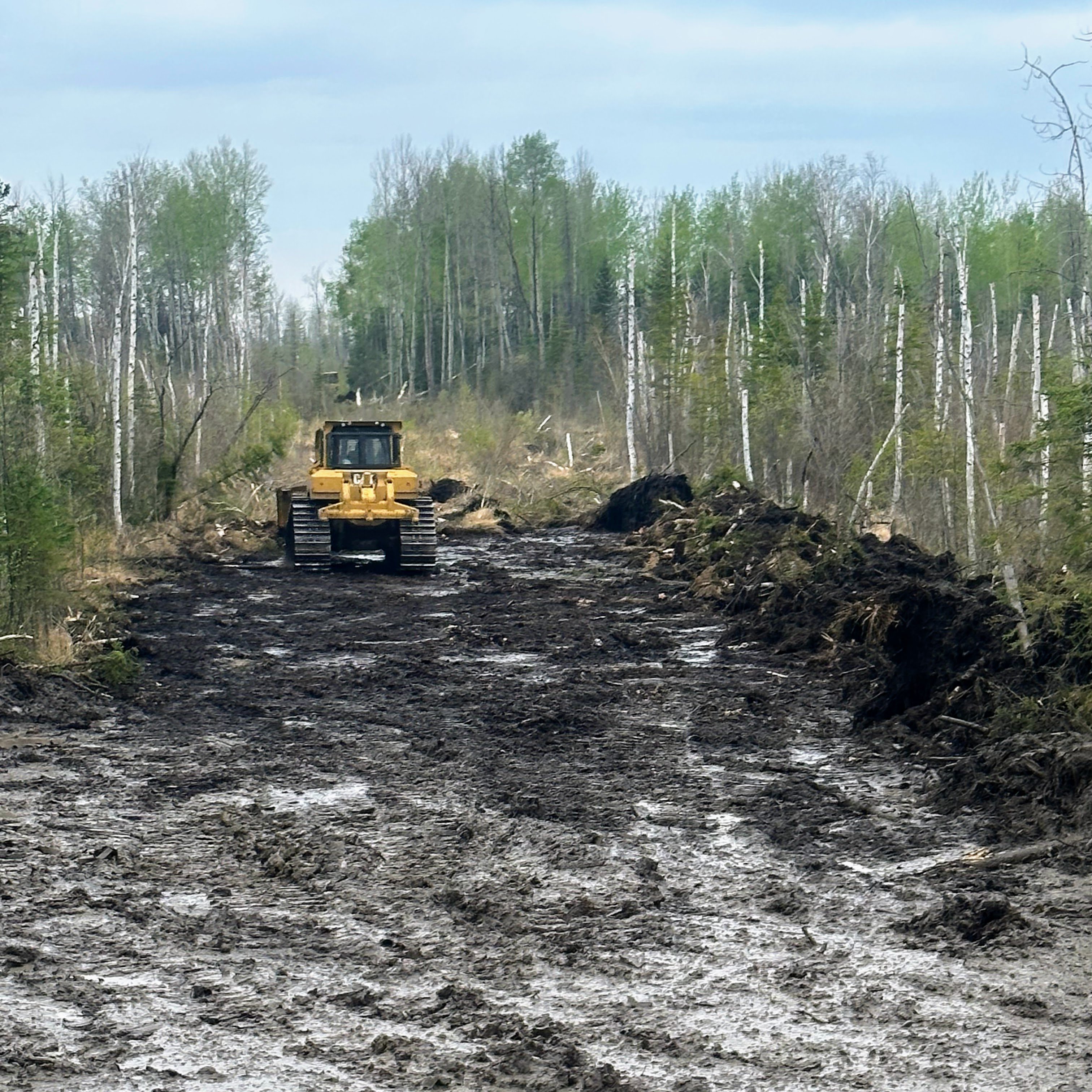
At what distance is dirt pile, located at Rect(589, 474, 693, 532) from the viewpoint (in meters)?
33.3

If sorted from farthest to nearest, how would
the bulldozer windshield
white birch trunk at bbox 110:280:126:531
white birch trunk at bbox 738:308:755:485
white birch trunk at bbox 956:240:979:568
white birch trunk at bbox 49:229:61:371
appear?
white birch trunk at bbox 738:308:755:485
the bulldozer windshield
white birch trunk at bbox 110:280:126:531
white birch trunk at bbox 49:229:61:371
white birch trunk at bbox 956:240:979:568

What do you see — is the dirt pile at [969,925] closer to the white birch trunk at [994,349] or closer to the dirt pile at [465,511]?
the dirt pile at [465,511]

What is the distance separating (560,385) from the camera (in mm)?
64500

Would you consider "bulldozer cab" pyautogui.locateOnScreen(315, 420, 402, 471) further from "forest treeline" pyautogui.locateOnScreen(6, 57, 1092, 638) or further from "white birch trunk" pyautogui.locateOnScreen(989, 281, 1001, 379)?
"white birch trunk" pyautogui.locateOnScreen(989, 281, 1001, 379)

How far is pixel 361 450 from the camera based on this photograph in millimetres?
27156

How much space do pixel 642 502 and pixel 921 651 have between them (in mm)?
21870

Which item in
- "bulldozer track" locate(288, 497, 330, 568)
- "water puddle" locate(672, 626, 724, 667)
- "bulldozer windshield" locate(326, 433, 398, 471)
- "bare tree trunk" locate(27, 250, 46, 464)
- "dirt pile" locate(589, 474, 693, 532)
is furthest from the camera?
"dirt pile" locate(589, 474, 693, 532)

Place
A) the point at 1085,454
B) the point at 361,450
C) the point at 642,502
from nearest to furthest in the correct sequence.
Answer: the point at 1085,454
the point at 361,450
the point at 642,502

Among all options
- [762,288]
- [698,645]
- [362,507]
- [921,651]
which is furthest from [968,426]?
[762,288]

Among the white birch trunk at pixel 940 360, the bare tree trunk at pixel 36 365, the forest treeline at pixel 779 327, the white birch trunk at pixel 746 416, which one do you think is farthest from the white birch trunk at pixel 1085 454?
the white birch trunk at pixel 746 416

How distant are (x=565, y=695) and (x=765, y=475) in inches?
920

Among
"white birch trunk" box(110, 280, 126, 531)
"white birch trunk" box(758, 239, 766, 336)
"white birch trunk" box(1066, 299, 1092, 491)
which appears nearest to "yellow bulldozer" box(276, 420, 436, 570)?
"white birch trunk" box(110, 280, 126, 531)

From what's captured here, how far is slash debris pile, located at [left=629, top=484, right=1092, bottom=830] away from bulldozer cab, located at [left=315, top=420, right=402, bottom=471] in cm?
648

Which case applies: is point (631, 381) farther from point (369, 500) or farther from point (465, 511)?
point (369, 500)
